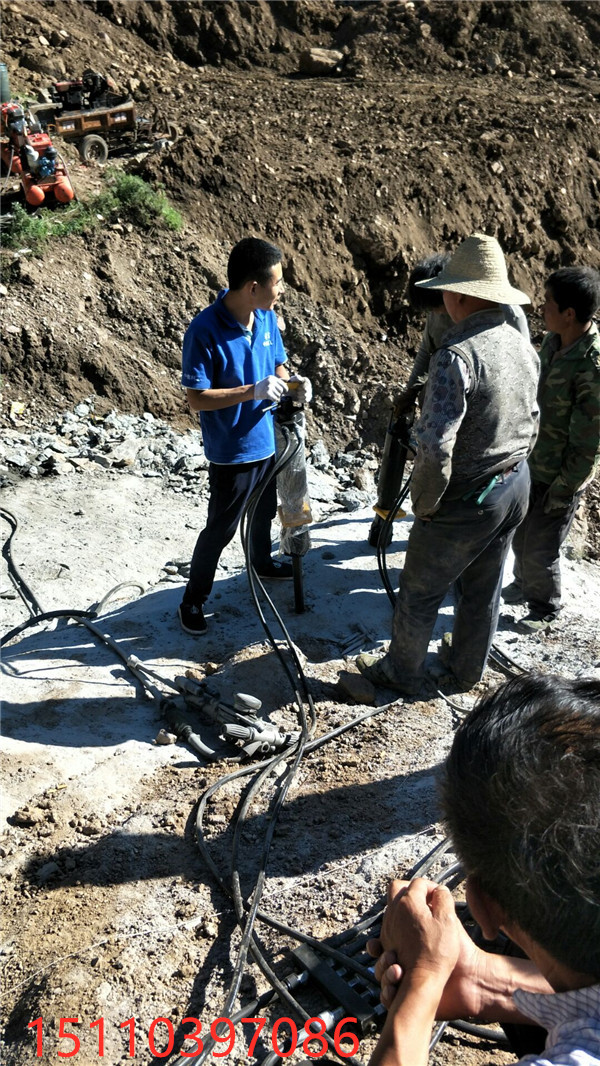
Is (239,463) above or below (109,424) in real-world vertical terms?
above

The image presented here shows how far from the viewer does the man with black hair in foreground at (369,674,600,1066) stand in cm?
130

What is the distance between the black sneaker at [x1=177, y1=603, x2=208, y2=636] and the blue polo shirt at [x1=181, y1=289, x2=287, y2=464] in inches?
32.5

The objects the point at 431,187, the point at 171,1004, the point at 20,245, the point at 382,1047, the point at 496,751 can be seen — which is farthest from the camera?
the point at 431,187

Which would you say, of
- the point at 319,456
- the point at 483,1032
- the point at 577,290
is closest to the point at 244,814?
the point at 483,1032

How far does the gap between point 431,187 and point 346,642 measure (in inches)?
287

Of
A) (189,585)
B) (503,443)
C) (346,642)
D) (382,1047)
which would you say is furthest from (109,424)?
(382,1047)

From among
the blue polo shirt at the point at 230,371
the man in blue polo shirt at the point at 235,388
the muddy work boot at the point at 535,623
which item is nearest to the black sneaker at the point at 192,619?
the man in blue polo shirt at the point at 235,388

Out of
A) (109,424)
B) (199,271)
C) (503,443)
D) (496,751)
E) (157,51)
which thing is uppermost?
(157,51)

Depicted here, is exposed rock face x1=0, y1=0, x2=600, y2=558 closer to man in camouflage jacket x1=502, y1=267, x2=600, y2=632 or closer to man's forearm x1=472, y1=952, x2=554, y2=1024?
man in camouflage jacket x1=502, y1=267, x2=600, y2=632

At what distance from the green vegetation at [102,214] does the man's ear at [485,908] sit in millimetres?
7685

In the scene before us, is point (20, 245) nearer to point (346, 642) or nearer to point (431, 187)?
point (431, 187)

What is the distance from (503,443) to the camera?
339cm

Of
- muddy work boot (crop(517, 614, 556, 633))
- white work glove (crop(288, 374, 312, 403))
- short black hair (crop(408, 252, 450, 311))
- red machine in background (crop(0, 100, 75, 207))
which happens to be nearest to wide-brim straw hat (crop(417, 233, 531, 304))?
short black hair (crop(408, 252, 450, 311))

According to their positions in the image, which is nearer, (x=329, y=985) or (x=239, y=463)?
(x=329, y=985)
